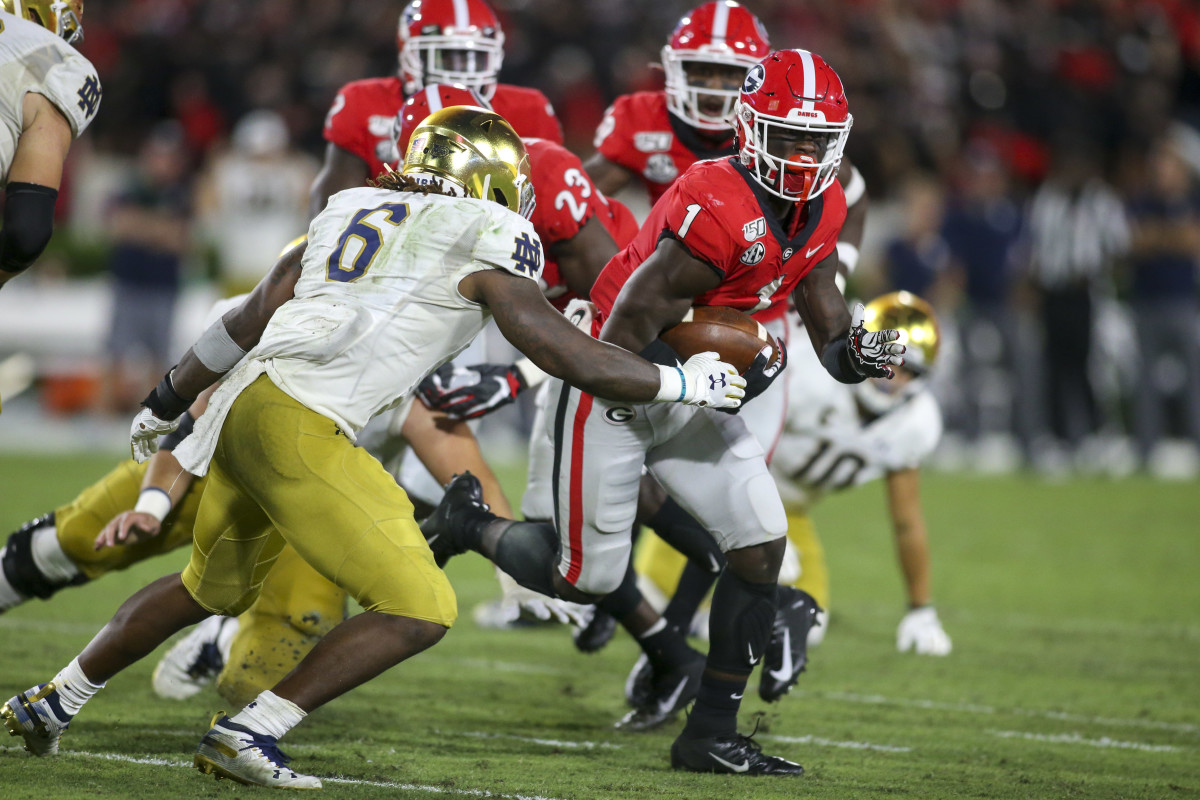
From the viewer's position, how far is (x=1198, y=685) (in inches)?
204

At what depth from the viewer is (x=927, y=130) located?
14.7 meters

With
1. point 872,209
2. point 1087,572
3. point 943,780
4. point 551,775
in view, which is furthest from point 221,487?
point 872,209

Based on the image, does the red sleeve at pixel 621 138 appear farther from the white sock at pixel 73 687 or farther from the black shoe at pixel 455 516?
the white sock at pixel 73 687

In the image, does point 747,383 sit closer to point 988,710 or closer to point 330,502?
point 330,502

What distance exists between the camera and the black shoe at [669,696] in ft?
14.5

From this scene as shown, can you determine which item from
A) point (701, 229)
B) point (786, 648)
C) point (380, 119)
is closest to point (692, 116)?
point (380, 119)

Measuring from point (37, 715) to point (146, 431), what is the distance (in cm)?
76

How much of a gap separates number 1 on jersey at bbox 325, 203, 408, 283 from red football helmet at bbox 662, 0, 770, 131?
6.14 feet

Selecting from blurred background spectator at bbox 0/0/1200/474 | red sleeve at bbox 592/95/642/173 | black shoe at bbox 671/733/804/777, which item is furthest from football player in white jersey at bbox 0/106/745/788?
blurred background spectator at bbox 0/0/1200/474

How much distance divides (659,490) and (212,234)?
915 centimetres

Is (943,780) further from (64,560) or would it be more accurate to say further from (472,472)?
(64,560)

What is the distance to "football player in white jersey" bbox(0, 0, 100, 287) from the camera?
156 inches

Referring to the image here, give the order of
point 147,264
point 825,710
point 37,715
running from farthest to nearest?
point 147,264, point 825,710, point 37,715

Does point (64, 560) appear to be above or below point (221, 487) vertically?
below
